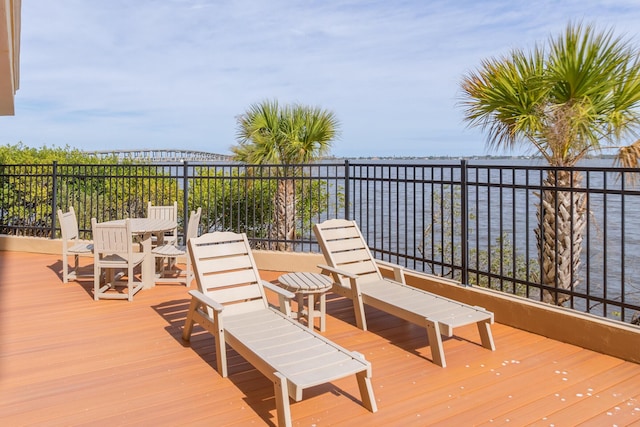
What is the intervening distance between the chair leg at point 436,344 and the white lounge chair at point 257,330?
101 centimetres

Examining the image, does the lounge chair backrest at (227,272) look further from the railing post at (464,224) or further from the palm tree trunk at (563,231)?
the palm tree trunk at (563,231)

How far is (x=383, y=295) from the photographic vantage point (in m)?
4.79

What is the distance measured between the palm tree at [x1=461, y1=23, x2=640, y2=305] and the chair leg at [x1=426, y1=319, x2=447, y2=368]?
242 cm

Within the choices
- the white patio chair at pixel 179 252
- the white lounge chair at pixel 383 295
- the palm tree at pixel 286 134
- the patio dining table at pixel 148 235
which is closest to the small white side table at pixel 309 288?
the white lounge chair at pixel 383 295

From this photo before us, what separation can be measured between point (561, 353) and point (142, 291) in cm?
516

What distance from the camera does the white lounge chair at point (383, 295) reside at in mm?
3979

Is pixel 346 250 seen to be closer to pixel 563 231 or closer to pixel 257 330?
pixel 257 330

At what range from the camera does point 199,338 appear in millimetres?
4543

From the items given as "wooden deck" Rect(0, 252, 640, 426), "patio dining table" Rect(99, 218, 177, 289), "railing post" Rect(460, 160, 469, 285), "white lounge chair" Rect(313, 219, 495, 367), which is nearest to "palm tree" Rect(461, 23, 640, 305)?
"railing post" Rect(460, 160, 469, 285)

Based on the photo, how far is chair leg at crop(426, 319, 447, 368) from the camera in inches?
152

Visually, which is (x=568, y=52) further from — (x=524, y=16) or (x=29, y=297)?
(x=524, y=16)

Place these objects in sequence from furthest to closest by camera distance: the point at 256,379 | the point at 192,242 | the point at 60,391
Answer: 1. the point at 192,242
2. the point at 256,379
3. the point at 60,391

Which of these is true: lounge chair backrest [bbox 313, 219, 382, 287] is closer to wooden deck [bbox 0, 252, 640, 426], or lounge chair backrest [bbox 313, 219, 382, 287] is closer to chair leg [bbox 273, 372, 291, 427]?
wooden deck [bbox 0, 252, 640, 426]

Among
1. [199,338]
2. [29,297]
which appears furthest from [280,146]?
[199,338]
